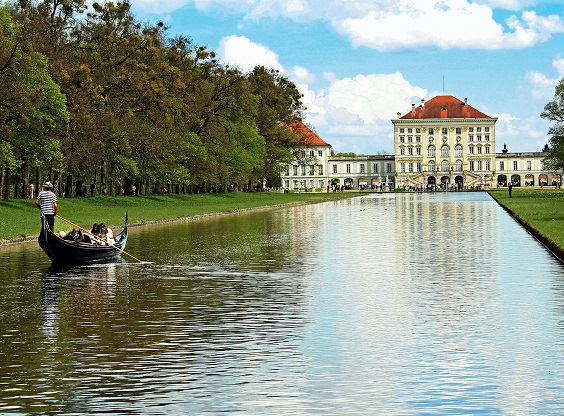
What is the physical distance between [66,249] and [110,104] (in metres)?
40.7

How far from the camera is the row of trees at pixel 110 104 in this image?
50656 millimetres

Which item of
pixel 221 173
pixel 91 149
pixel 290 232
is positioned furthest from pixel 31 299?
pixel 221 173

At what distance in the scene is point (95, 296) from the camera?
1728cm

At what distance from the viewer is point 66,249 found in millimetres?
23016

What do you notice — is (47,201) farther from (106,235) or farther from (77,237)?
(77,237)

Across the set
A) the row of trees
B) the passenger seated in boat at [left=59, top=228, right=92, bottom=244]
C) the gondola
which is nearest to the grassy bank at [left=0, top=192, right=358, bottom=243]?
the row of trees

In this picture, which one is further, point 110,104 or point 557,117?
point 557,117

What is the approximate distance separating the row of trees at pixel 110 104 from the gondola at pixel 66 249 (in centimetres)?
2572

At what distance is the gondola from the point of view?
22688mm

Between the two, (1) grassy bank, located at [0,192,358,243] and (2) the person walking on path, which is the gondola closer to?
(2) the person walking on path

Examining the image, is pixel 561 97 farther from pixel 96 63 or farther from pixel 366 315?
pixel 366 315

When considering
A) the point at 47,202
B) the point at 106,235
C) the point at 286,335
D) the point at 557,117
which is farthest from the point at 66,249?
the point at 557,117

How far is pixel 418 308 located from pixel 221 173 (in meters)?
72.0

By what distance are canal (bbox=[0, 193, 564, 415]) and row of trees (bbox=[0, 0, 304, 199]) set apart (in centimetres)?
2726
